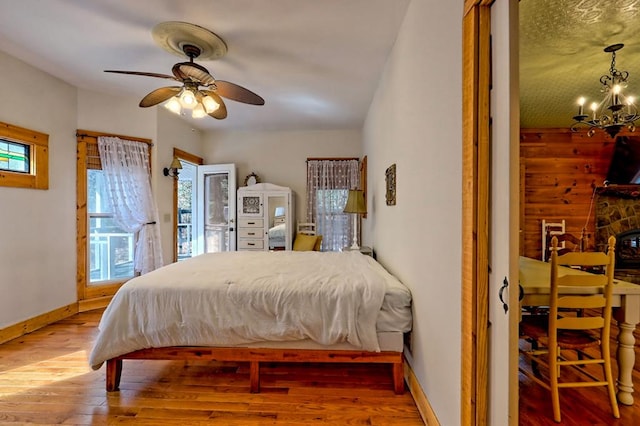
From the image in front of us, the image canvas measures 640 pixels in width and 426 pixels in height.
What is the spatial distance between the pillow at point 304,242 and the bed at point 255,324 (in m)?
2.48

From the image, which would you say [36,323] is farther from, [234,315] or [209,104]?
[209,104]

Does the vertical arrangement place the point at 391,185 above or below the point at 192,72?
below

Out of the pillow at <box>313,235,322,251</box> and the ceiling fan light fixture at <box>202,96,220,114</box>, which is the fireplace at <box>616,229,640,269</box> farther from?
the ceiling fan light fixture at <box>202,96,220,114</box>

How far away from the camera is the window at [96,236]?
3.54m

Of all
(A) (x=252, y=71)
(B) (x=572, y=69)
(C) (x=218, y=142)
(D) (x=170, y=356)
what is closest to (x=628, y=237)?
(B) (x=572, y=69)

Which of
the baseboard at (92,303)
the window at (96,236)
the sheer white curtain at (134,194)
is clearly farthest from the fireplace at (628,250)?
the baseboard at (92,303)

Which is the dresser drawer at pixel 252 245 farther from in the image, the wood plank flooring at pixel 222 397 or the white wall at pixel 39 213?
the wood plank flooring at pixel 222 397

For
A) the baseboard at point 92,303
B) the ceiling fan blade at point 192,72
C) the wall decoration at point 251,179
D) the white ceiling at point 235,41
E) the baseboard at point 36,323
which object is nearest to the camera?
the white ceiling at point 235,41

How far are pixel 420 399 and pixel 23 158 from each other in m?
4.10

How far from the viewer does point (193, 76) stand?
89.7 inches

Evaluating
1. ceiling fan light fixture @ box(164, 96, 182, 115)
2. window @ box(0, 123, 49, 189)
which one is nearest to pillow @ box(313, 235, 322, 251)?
ceiling fan light fixture @ box(164, 96, 182, 115)

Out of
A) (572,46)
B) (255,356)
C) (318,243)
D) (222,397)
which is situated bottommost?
(222,397)

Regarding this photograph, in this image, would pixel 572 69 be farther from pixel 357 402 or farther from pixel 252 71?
pixel 357 402

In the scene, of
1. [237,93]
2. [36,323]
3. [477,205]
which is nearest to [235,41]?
[237,93]
